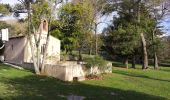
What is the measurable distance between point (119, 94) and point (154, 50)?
3979cm

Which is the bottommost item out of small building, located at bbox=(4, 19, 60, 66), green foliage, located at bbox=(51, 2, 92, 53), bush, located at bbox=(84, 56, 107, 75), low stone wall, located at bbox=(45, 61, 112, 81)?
low stone wall, located at bbox=(45, 61, 112, 81)

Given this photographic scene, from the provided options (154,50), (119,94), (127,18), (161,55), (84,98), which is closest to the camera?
(84,98)

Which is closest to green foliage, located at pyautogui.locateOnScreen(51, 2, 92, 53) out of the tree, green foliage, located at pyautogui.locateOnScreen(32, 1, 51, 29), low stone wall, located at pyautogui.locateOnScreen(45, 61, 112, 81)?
the tree

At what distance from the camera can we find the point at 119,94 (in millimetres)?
21484

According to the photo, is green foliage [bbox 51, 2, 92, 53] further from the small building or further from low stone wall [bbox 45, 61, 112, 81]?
low stone wall [bbox 45, 61, 112, 81]

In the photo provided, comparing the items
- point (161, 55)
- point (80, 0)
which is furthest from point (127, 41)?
point (161, 55)

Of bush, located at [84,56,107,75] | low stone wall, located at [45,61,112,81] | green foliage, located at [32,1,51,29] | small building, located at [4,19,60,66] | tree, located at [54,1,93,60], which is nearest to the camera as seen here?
low stone wall, located at [45,61,112,81]

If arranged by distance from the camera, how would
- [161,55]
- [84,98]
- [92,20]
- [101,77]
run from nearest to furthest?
[84,98] < [101,77] < [92,20] < [161,55]

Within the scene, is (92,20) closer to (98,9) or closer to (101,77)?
(98,9)

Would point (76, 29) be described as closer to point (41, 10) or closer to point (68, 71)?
point (41, 10)

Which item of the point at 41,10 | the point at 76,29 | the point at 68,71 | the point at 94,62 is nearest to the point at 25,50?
the point at 41,10

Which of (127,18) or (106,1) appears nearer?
(106,1)

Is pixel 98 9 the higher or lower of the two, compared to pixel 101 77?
higher

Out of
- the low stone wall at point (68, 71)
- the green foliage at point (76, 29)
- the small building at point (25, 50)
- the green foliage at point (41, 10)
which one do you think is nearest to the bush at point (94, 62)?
the low stone wall at point (68, 71)
